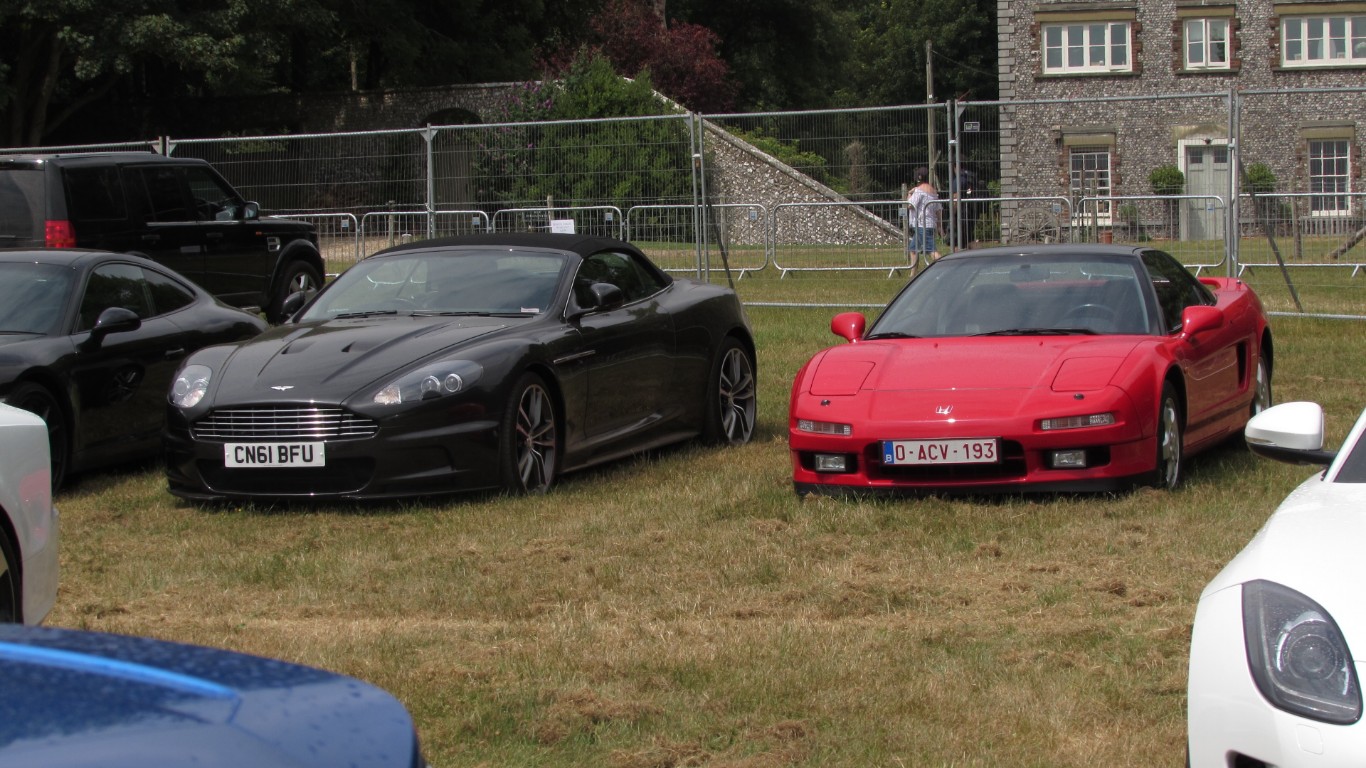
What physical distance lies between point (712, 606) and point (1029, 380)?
250 centimetres

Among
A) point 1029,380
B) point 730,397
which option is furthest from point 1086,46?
point 1029,380

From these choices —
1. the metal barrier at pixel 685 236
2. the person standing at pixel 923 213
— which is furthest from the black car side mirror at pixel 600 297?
the metal barrier at pixel 685 236

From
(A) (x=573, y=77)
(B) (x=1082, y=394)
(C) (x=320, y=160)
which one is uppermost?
(A) (x=573, y=77)

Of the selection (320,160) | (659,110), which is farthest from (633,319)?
(659,110)

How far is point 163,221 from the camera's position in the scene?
14.3 m

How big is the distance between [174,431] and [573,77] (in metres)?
31.3

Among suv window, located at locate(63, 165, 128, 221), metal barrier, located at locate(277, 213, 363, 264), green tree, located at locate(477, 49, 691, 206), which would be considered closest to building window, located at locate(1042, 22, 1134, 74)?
green tree, located at locate(477, 49, 691, 206)

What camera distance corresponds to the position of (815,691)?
4770 millimetres

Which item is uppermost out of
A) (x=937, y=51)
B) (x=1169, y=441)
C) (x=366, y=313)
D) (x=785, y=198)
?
(x=937, y=51)

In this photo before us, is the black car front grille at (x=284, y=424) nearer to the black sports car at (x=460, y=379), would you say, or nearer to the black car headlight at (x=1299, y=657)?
the black sports car at (x=460, y=379)

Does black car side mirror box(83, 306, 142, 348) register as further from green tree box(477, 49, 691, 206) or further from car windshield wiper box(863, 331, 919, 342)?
green tree box(477, 49, 691, 206)

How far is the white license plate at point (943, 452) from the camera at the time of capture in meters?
7.54

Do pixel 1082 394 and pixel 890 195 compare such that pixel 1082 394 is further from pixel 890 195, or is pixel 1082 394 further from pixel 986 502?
pixel 890 195

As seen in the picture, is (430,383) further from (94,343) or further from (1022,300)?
(1022,300)
